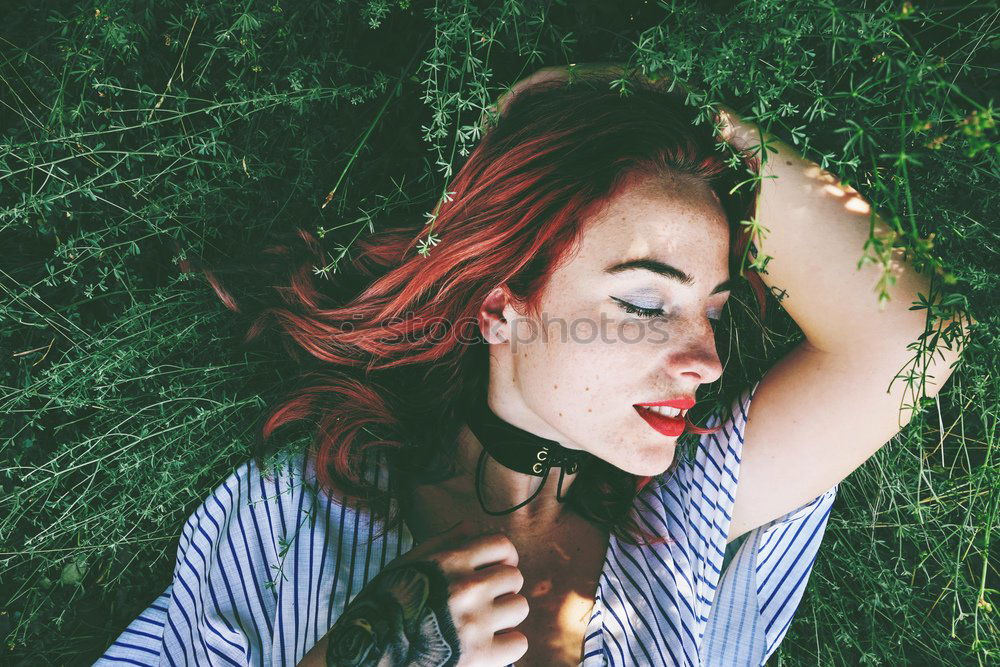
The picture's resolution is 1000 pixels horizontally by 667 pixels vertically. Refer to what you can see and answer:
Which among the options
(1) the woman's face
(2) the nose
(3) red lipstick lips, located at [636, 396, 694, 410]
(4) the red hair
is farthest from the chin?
(4) the red hair

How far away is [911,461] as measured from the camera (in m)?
2.39

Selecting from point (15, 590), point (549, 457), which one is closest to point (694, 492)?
point (549, 457)

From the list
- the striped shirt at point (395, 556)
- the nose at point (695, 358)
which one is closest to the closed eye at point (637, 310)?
the nose at point (695, 358)

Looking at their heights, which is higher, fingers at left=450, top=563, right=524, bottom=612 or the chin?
the chin

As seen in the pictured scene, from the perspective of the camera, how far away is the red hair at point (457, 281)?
6.14 feet

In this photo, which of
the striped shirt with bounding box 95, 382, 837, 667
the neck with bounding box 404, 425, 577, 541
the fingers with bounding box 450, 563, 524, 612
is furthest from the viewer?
the neck with bounding box 404, 425, 577, 541

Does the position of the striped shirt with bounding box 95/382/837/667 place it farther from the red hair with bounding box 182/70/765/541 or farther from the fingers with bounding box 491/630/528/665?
the fingers with bounding box 491/630/528/665

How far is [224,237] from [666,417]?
5.91 ft

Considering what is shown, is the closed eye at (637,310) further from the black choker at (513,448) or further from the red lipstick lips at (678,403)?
the black choker at (513,448)

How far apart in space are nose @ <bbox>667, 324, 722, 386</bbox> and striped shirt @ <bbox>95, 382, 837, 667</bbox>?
39cm

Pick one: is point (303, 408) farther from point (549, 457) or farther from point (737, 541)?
point (737, 541)

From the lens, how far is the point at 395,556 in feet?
7.14

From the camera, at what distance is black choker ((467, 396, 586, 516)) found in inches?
84.8

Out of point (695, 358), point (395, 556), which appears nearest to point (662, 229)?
point (695, 358)
